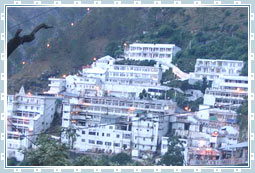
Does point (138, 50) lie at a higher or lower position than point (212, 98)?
higher

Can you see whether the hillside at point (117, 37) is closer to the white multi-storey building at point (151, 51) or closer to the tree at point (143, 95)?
the white multi-storey building at point (151, 51)

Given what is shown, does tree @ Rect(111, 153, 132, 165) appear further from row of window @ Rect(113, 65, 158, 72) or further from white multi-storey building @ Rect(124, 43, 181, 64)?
white multi-storey building @ Rect(124, 43, 181, 64)

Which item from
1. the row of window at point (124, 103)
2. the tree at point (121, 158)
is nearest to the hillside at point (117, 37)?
the row of window at point (124, 103)

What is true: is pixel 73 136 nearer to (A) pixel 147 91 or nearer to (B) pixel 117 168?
(A) pixel 147 91

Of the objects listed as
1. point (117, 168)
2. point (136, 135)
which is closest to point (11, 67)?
point (136, 135)

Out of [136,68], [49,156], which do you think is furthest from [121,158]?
[49,156]

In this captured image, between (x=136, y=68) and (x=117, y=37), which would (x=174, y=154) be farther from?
(x=117, y=37)
